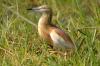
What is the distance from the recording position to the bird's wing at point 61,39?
7668 mm

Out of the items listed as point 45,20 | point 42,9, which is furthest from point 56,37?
point 42,9

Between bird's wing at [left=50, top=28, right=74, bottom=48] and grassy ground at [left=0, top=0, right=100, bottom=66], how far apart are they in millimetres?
110

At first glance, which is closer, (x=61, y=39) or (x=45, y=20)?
(x=61, y=39)

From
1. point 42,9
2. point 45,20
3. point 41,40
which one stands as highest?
point 42,9

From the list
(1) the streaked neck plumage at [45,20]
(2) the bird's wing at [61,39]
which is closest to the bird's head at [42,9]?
(1) the streaked neck plumage at [45,20]

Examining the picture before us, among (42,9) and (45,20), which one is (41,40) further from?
(42,9)

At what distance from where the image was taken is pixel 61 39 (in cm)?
768

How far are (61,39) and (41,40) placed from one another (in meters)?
0.44

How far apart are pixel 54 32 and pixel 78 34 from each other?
1.71 feet

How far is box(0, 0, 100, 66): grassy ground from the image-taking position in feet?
23.7

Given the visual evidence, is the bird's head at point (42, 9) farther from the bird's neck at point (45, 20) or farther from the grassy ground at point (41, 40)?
the grassy ground at point (41, 40)

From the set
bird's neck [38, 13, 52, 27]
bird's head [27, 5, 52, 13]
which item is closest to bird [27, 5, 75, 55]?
bird's neck [38, 13, 52, 27]

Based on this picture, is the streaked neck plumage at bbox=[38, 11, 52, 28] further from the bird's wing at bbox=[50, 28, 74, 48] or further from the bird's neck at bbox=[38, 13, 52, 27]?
the bird's wing at bbox=[50, 28, 74, 48]

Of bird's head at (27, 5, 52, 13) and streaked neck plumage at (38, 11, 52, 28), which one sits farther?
bird's head at (27, 5, 52, 13)
